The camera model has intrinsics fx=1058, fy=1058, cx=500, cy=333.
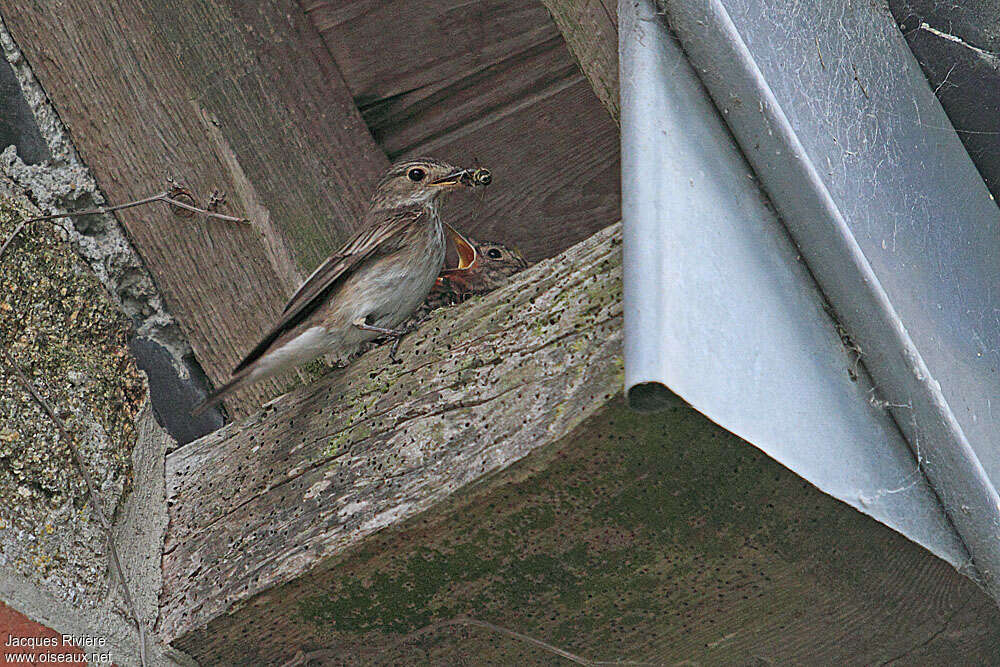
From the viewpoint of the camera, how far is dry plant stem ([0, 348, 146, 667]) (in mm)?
1871

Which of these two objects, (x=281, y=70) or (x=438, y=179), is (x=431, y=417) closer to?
(x=281, y=70)

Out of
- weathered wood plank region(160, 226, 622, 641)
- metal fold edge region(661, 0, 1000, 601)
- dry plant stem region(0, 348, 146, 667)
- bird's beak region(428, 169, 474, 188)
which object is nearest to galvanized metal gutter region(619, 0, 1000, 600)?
metal fold edge region(661, 0, 1000, 601)

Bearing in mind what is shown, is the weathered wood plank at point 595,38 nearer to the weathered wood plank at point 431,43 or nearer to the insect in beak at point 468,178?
the weathered wood plank at point 431,43

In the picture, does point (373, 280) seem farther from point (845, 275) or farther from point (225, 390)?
point (845, 275)


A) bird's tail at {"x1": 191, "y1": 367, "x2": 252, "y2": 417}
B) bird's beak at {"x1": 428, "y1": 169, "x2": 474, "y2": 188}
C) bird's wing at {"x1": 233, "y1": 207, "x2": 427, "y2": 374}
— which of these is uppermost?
bird's beak at {"x1": 428, "y1": 169, "x2": 474, "y2": 188}

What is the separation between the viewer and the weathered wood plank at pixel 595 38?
6.23 ft

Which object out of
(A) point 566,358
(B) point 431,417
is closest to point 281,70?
(B) point 431,417

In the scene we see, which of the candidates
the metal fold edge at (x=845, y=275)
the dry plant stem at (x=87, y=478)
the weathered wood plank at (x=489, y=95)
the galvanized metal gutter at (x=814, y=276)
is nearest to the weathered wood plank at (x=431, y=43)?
the weathered wood plank at (x=489, y=95)

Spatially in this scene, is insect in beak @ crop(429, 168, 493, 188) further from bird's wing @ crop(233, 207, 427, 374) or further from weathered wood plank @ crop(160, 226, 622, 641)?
weathered wood plank @ crop(160, 226, 622, 641)

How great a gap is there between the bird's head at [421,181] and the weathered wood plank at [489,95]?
5 centimetres

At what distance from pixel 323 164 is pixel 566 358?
0.96 m

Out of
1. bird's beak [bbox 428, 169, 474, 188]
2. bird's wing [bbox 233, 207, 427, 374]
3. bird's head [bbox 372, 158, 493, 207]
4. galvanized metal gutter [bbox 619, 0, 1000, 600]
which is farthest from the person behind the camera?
bird's beak [bbox 428, 169, 474, 188]

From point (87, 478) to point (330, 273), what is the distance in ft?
1.98

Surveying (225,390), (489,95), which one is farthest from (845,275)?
(225,390)
